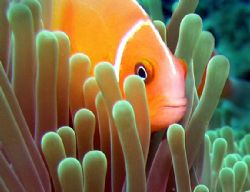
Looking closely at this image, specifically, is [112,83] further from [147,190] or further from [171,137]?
[147,190]

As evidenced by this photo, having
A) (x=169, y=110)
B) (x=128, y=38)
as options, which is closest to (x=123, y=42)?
(x=128, y=38)

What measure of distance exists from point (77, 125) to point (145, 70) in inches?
8.6

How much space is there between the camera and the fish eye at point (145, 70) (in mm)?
1275

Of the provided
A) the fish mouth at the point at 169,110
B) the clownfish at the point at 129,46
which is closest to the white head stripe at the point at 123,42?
the clownfish at the point at 129,46

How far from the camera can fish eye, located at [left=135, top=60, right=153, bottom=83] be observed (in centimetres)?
128

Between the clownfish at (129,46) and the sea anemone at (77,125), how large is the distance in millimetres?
60

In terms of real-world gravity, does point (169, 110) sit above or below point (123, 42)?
below

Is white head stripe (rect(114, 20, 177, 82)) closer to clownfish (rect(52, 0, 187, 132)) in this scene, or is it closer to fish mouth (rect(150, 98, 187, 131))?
clownfish (rect(52, 0, 187, 132))

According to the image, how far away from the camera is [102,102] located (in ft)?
4.18

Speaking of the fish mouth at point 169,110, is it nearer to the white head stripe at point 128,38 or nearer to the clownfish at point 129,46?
the clownfish at point 129,46

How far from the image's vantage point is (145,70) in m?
1.28

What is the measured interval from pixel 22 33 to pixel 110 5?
295 millimetres

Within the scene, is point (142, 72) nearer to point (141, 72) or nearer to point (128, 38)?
point (141, 72)

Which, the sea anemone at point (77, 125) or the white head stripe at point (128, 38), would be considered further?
the white head stripe at point (128, 38)
